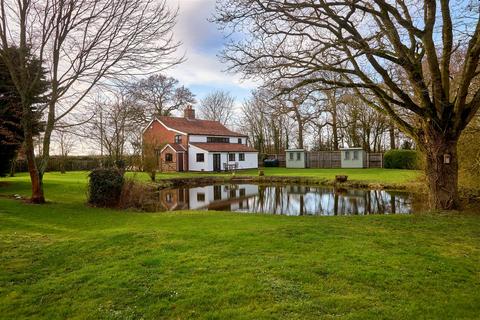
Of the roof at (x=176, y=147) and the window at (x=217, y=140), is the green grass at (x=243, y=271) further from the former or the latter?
the window at (x=217, y=140)

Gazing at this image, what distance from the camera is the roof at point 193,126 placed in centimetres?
3725

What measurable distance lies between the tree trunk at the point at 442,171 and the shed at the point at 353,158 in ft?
88.5

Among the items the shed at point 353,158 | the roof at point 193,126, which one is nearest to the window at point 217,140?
the roof at point 193,126

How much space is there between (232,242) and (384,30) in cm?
646

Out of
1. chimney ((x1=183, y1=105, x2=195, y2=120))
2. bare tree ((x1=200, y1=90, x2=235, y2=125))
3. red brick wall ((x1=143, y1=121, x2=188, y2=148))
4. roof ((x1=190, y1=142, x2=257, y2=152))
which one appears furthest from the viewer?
bare tree ((x1=200, y1=90, x2=235, y2=125))

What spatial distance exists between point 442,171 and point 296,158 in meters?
30.7

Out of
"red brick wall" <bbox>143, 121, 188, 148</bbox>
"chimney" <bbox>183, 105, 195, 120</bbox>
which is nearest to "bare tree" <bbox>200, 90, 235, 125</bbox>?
"chimney" <bbox>183, 105, 195, 120</bbox>

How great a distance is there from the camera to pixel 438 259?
5.43 meters

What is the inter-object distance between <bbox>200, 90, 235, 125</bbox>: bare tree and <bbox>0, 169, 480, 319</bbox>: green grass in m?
46.3

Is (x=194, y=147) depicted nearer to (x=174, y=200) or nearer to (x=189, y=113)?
(x=189, y=113)

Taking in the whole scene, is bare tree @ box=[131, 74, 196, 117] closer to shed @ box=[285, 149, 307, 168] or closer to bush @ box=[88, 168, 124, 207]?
shed @ box=[285, 149, 307, 168]

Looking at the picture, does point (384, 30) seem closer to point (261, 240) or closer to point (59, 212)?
point (261, 240)

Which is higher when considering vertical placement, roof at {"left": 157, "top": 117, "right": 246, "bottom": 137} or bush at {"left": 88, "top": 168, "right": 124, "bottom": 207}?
roof at {"left": 157, "top": 117, "right": 246, "bottom": 137}

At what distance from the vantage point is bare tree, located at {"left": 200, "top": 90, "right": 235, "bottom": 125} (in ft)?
177
